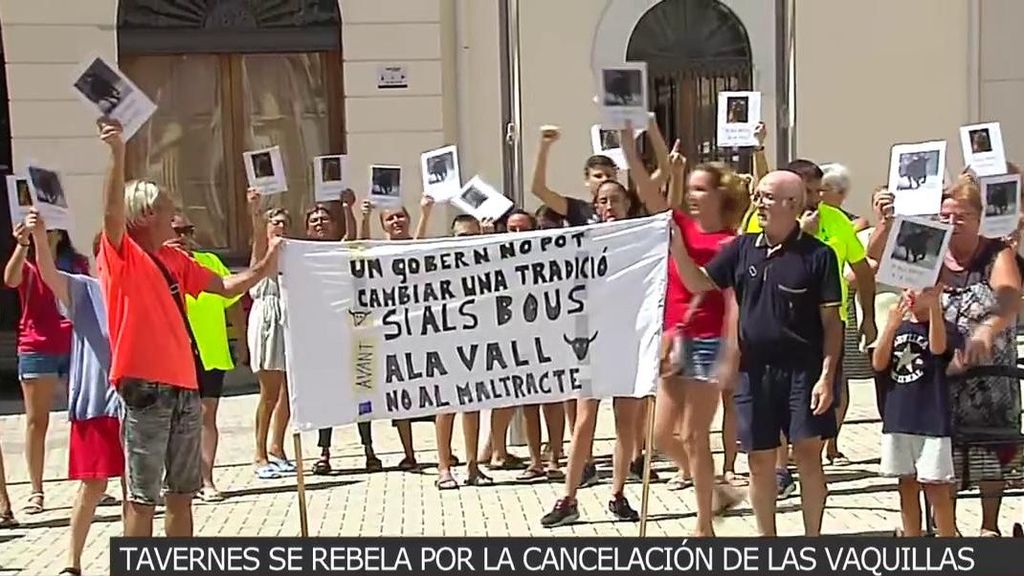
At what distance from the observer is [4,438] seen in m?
10.6

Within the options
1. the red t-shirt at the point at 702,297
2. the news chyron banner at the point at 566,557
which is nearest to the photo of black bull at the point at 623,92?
the red t-shirt at the point at 702,297

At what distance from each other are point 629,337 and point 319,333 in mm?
1358

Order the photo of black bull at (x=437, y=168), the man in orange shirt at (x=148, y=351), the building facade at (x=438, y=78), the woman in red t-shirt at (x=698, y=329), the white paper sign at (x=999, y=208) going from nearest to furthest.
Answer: the man in orange shirt at (x=148, y=351)
the white paper sign at (x=999, y=208)
the woman in red t-shirt at (x=698, y=329)
the photo of black bull at (x=437, y=168)
the building facade at (x=438, y=78)

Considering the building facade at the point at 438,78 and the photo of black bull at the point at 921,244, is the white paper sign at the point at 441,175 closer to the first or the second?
the photo of black bull at the point at 921,244

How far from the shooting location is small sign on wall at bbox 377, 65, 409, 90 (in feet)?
44.9

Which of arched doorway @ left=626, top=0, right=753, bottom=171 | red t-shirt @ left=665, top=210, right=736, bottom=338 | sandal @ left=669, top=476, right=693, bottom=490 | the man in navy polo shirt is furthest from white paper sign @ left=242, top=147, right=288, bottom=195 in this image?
arched doorway @ left=626, top=0, right=753, bottom=171

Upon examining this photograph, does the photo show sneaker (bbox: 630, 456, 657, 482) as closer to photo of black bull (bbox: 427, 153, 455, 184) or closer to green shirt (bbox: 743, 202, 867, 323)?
green shirt (bbox: 743, 202, 867, 323)

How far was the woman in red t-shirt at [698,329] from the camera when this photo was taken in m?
6.57

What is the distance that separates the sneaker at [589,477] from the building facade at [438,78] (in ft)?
18.5

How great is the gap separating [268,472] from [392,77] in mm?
5907

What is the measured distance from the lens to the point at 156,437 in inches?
218

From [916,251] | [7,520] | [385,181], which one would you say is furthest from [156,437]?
[916,251]

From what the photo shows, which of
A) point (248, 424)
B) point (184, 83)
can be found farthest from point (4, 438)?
point (184, 83)

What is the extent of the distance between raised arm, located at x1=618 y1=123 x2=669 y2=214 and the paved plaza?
1664 millimetres
